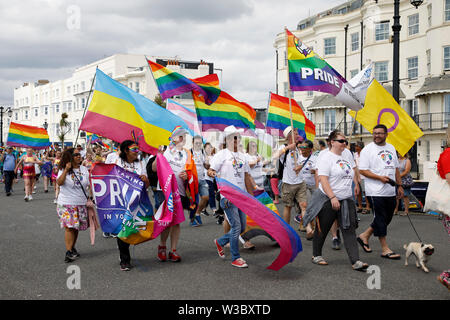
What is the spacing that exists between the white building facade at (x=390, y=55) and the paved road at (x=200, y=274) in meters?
17.2

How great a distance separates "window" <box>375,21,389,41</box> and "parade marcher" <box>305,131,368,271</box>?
95.0 feet

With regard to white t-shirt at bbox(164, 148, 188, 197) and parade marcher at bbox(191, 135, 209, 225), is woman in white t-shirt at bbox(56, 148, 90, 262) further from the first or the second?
parade marcher at bbox(191, 135, 209, 225)

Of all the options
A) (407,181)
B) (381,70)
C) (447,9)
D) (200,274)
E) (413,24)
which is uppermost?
(413,24)

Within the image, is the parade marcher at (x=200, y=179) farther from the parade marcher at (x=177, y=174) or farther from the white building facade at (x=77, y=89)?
the white building facade at (x=77, y=89)

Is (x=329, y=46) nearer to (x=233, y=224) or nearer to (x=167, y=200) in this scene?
(x=233, y=224)

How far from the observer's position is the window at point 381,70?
31.5 meters

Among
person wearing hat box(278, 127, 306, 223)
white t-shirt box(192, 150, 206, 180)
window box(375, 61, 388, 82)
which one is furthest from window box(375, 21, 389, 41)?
person wearing hat box(278, 127, 306, 223)

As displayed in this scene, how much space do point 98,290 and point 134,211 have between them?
1.20m

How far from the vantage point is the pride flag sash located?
1545 cm

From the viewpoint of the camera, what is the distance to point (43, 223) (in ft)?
32.7

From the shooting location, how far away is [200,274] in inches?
221

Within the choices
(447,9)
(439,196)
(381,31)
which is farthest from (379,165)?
(381,31)

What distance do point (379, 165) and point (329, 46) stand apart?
→ 102ft
